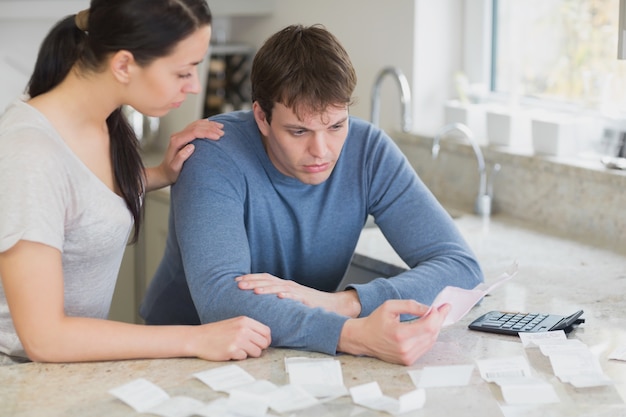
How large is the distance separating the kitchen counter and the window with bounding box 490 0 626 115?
84 centimetres

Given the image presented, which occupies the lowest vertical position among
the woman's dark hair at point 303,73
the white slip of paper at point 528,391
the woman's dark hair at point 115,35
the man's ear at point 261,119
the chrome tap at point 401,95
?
the white slip of paper at point 528,391

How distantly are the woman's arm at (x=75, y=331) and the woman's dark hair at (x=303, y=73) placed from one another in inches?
18.2

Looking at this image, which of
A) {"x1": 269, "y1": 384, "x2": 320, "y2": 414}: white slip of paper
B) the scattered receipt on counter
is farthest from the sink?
{"x1": 269, "y1": 384, "x2": 320, "y2": 414}: white slip of paper

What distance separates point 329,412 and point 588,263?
1.15 m

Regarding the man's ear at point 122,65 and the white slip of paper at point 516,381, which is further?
the man's ear at point 122,65

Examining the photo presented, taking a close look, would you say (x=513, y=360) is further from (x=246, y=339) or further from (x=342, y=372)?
(x=246, y=339)

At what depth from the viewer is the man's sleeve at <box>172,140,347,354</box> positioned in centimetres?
176

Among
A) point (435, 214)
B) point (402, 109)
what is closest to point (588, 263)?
point (435, 214)

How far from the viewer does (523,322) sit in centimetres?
190

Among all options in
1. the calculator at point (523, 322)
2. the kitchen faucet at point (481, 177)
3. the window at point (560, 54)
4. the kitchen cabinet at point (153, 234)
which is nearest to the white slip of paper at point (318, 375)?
the calculator at point (523, 322)

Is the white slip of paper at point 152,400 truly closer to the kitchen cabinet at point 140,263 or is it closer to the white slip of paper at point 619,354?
the white slip of paper at point 619,354

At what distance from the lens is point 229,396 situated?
1528 mm

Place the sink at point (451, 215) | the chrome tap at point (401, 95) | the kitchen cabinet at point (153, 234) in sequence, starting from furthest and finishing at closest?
the kitchen cabinet at point (153, 234), the chrome tap at point (401, 95), the sink at point (451, 215)

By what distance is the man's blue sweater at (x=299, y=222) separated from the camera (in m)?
1.95
